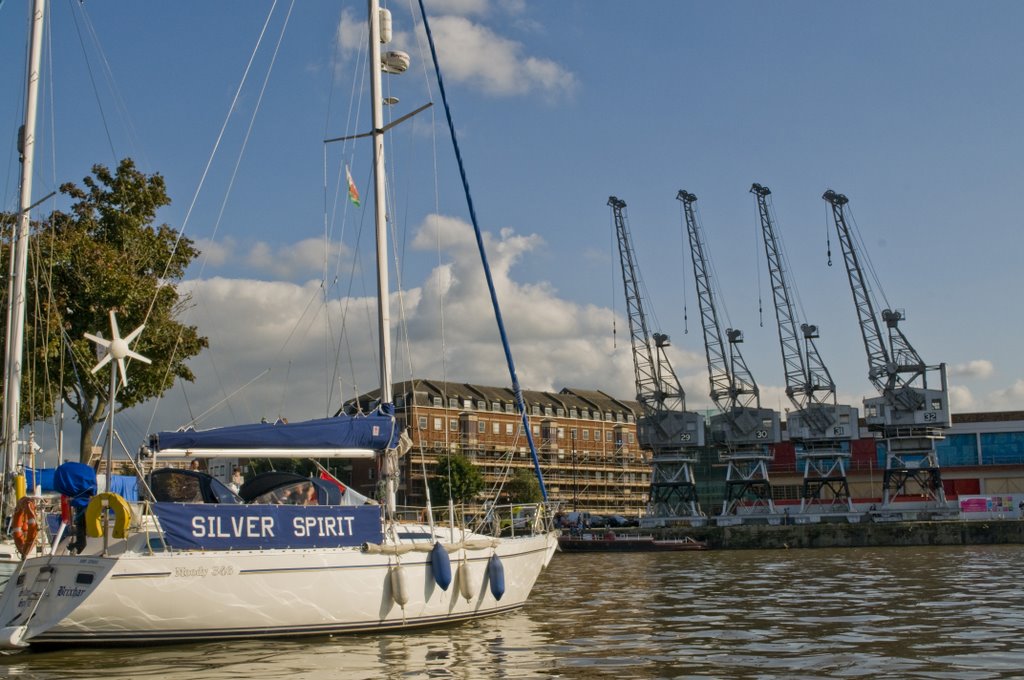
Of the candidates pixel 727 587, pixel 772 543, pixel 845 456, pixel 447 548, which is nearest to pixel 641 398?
pixel 845 456

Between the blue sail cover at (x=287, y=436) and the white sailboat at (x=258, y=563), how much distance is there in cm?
2

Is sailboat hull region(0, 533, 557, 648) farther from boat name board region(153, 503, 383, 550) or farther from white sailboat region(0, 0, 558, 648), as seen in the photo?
boat name board region(153, 503, 383, 550)

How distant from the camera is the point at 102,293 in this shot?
31.8 metres

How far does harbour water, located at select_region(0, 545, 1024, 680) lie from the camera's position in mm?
14938

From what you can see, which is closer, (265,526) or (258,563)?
(258,563)

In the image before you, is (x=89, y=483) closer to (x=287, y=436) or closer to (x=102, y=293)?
(x=287, y=436)

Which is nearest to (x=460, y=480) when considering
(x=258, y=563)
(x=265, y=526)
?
(x=265, y=526)

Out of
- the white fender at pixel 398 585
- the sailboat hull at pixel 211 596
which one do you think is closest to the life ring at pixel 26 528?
the sailboat hull at pixel 211 596

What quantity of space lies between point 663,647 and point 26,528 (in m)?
11.7

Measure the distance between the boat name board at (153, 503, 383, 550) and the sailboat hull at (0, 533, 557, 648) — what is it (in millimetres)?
299

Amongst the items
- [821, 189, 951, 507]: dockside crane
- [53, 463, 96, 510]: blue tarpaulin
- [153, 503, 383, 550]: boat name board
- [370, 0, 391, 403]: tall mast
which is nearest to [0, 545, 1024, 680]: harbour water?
[153, 503, 383, 550]: boat name board

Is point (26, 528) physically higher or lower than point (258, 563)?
higher

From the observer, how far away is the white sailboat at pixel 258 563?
54.2 feet

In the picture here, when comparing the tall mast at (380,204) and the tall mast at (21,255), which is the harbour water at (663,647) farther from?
the tall mast at (21,255)
